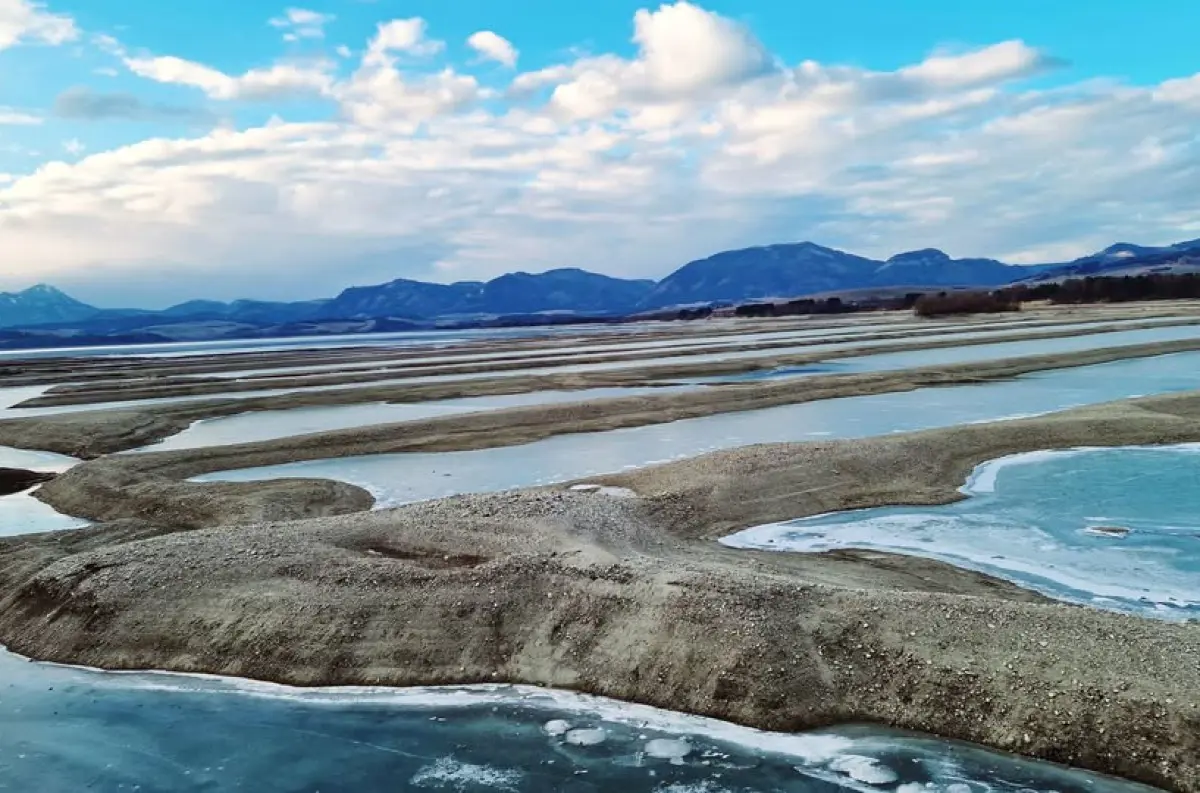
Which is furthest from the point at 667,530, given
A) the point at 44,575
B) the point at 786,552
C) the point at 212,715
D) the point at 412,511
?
the point at 44,575

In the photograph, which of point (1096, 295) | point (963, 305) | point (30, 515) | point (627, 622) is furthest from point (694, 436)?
point (1096, 295)

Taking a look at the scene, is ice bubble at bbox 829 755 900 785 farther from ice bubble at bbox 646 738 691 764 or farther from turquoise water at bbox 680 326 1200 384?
turquoise water at bbox 680 326 1200 384

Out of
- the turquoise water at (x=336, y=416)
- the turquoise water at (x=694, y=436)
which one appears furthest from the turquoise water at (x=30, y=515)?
the turquoise water at (x=694, y=436)

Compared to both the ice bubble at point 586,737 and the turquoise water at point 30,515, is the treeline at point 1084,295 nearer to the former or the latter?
the turquoise water at point 30,515

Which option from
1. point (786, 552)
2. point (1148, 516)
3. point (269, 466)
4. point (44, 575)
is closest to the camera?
point (44, 575)

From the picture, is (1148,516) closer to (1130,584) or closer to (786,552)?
(1130,584)
